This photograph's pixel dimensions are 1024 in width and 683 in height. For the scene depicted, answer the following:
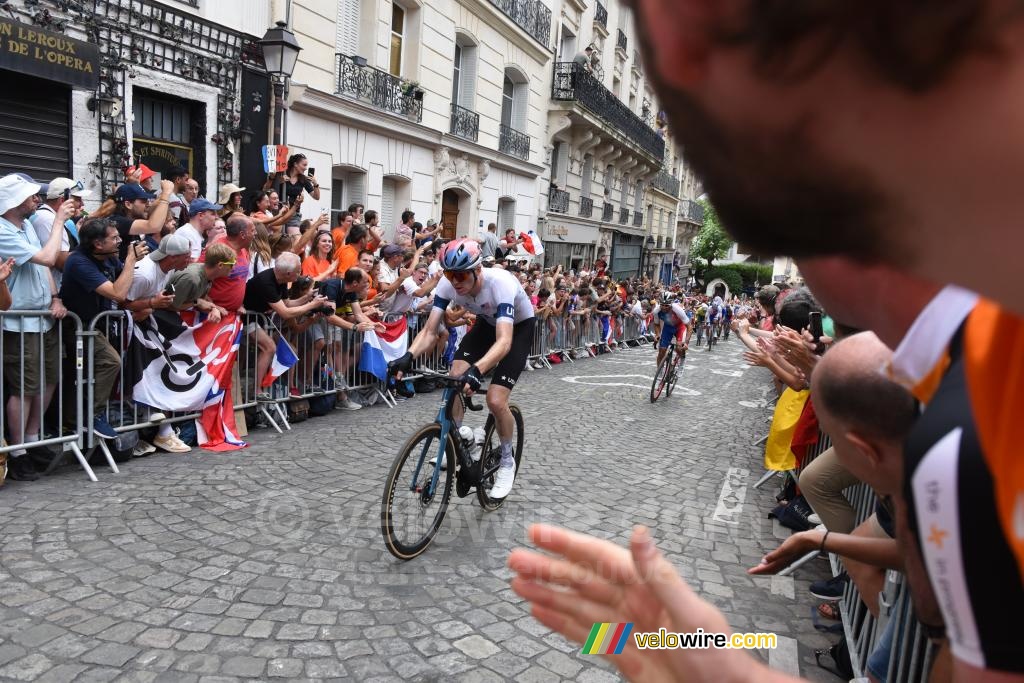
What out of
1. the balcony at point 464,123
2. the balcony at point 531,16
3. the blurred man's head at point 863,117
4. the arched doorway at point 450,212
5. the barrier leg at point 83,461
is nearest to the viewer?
the blurred man's head at point 863,117

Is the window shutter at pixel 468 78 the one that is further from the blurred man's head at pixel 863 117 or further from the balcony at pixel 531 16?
the blurred man's head at pixel 863 117

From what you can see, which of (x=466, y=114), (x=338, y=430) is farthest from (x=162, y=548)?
(x=466, y=114)

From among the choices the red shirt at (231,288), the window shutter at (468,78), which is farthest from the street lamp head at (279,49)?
the window shutter at (468,78)

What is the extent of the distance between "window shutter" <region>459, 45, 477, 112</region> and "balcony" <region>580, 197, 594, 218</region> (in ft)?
35.7

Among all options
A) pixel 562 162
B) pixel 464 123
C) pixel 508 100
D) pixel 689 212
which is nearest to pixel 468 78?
pixel 464 123

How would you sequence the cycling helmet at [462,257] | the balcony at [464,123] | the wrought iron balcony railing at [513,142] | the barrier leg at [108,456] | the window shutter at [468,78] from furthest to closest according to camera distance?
1. the wrought iron balcony railing at [513,142]
2. the window shutter at [468,78]
3. the balcony at [464,123]
4. the barrier leg at [108,456]
5. the cycling helmet at [462,257]

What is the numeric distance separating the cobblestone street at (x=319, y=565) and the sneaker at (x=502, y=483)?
0.57ft

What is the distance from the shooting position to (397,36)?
1669 centimetres

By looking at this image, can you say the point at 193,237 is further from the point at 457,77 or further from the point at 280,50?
the point at 457,77

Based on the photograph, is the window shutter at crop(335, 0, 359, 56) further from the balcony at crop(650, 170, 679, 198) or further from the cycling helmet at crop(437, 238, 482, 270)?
the balcony at crop(650, 170, 679, 198)

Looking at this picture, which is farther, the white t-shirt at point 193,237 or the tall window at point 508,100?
the tall window at point 508,100

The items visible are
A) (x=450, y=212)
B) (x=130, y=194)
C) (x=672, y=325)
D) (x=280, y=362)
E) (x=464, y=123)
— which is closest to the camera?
(x=130, y=194)

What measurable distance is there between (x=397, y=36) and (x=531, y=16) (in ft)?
25.1

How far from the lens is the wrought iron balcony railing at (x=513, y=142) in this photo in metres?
22.1
